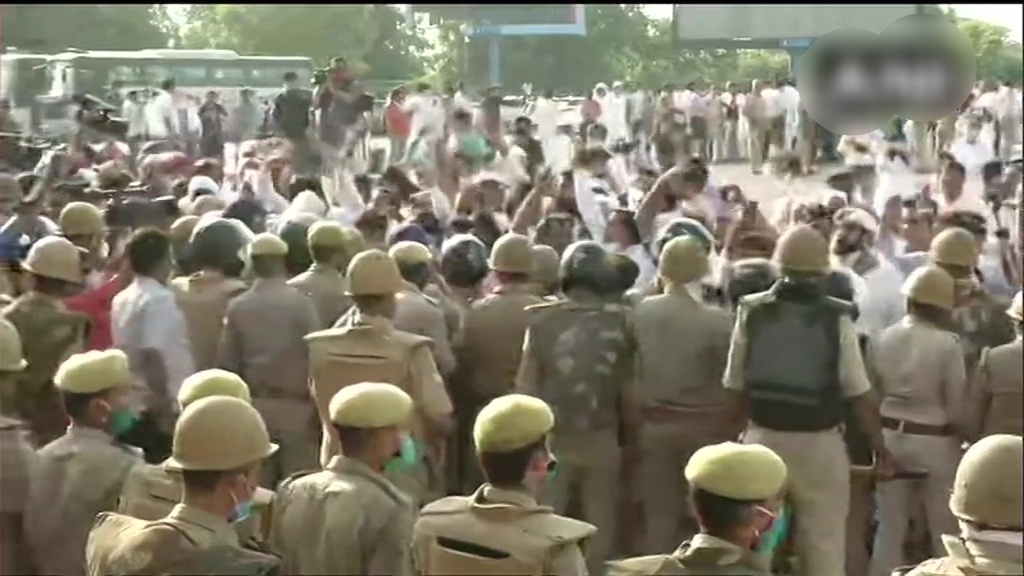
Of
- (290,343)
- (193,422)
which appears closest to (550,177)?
(290,343)

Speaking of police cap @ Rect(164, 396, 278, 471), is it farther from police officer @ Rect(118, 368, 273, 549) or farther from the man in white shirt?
the man in white shirt

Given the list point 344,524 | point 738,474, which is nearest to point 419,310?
point 344,524

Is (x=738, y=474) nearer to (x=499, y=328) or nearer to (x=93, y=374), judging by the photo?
(x=93, y=374)

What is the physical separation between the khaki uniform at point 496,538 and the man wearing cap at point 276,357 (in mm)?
1779

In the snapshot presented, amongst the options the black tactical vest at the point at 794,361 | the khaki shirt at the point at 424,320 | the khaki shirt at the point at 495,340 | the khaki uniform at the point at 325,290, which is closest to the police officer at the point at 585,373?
the khaki shirt at the point at 495,340

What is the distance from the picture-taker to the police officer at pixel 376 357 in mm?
4020

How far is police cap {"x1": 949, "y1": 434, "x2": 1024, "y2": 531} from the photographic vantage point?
2527mm

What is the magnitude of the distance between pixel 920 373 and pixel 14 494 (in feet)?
9.03

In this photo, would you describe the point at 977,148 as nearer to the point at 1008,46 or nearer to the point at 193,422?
the point at 1008,46

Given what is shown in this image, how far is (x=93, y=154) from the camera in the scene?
893 cm

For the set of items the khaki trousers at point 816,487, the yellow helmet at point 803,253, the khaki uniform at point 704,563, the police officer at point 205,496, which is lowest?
the khaki trousers at point 816,487

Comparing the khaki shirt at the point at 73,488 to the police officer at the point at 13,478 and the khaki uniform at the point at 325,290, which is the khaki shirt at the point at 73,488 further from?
the khaki uniform at the point at 325,290

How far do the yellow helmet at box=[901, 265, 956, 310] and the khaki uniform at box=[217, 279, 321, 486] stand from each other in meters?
1.98

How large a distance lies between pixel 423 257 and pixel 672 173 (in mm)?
2209
